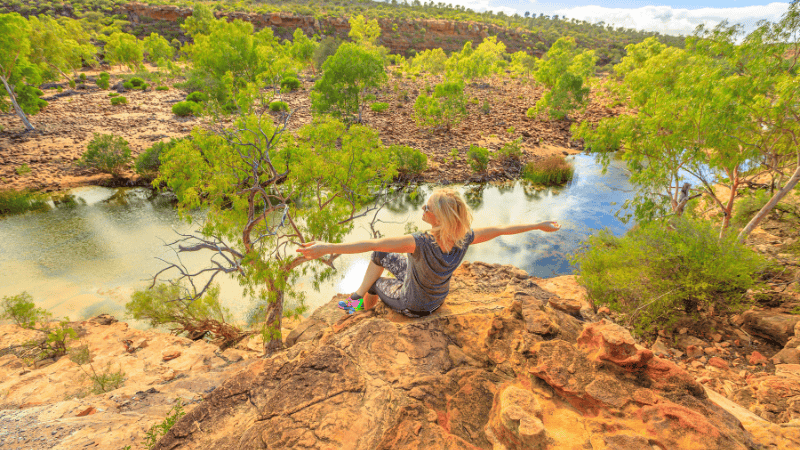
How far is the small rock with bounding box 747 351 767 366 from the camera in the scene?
497cm

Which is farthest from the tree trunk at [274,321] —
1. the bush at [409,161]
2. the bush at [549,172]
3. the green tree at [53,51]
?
the green tree at [53,51]

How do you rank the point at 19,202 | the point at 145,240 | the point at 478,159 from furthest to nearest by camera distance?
the point at 478,159
the point at 19,202
the point at 145,240

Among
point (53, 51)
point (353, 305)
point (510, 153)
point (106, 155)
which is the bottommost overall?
point (510, 153)

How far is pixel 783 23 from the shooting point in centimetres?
650

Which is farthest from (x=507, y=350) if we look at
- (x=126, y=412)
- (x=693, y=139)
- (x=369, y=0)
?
(x=369, y=0)

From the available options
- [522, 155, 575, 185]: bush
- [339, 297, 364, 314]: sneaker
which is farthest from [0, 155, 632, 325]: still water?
[339, 297, 364, 314]: sneaker

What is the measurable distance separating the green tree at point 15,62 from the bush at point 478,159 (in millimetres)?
24415

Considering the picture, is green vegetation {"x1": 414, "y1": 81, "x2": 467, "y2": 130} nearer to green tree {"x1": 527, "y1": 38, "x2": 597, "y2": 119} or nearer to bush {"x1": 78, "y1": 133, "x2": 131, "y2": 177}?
green tree {"x1": 527, "y1": 38, "x2": 597, "y2": 119}

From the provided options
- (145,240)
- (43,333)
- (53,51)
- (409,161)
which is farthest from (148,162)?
(53,51)

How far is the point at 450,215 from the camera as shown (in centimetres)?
307

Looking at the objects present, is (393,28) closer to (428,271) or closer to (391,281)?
(391,281)

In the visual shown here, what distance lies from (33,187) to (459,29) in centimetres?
6670

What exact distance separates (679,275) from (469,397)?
19.0 ft

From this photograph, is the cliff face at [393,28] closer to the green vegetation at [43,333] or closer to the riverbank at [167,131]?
the riverbank at [167,131]
